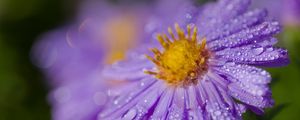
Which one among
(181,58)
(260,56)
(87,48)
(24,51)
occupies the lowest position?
(260,56)

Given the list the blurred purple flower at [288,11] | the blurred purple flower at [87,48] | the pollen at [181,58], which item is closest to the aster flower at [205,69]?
Result: the pollen at [181,58]

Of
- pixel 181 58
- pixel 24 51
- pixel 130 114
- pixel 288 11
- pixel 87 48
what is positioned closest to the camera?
pixel 130 114

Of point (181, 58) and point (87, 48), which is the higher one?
point (87, 48)

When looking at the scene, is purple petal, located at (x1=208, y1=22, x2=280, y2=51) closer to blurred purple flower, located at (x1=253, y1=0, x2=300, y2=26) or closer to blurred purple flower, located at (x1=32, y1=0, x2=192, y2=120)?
blurred purple flower, located at (x1=253, y1=0, x2=300, y2=26)

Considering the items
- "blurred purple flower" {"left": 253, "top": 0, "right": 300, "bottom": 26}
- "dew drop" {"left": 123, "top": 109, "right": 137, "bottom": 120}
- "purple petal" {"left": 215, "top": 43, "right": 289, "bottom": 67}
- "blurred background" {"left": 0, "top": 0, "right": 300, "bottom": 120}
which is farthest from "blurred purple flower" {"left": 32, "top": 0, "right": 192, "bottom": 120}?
"purple petal" {"left": 215, "top": 43, "right": 289, "bottom": 67}

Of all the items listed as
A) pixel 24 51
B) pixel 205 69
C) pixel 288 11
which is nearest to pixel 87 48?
pixel 24 51

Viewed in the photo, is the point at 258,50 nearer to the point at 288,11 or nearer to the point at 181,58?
the point at 181,58

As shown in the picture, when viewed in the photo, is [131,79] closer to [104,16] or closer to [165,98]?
[165,98]

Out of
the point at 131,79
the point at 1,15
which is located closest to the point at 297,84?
the point at 131,79
